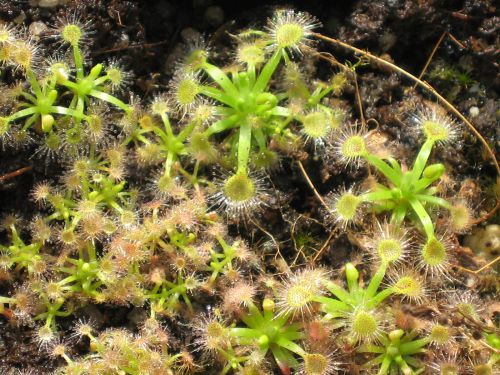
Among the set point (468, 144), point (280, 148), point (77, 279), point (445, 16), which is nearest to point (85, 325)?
point (77, 279)

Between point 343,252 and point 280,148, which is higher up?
point 280,148

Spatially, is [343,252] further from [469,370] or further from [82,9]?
[82,9]

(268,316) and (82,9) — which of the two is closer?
(268,316)

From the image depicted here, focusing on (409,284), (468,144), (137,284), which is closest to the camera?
(409,284)

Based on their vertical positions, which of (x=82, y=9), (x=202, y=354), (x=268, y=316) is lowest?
(x=202, y=354)

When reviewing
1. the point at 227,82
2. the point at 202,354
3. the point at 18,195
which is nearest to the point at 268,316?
the point at 202,354

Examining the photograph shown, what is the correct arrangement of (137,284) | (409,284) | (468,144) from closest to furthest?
(409,284)
(137,284)
(468,144)
